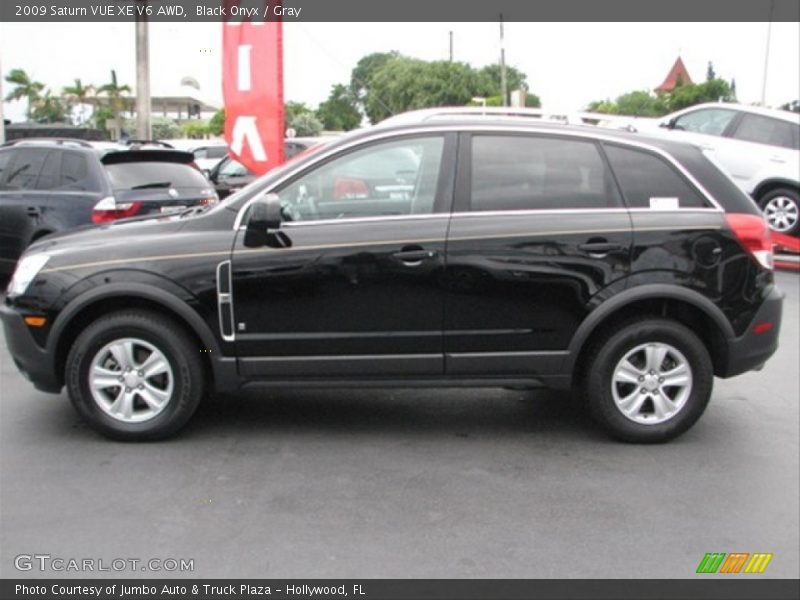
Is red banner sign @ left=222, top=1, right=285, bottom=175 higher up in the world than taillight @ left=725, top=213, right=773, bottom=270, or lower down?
higher up

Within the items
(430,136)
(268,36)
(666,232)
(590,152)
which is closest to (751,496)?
(666,232)

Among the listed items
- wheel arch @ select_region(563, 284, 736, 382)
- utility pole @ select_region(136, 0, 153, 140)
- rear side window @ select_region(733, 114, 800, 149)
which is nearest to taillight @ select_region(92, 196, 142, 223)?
wheel arch @ select_region(563, 284, 736, 382)

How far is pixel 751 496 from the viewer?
14.4 feet

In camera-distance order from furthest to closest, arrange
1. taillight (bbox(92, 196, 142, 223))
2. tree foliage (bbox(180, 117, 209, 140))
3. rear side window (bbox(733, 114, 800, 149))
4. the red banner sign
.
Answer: tree foliage (bbox(180, 117, 209, 140)), rear side window (bbox(733, 114, 800, 149)), taillight (bbox(92, 196, 142, 223)), the red banner sign

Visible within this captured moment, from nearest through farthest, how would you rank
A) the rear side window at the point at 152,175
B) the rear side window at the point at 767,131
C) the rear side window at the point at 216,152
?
the rear side window at the point at 152,175 → the rear side window at the point at 767,131 → the rear side window at the point at 216,152

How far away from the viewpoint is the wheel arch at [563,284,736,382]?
4.85m

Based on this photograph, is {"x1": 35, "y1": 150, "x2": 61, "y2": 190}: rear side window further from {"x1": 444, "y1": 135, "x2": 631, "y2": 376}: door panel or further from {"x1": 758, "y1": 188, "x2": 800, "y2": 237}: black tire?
{"x1": 758, "y1": 188, "x2": 800, "y2": 237}: black tire

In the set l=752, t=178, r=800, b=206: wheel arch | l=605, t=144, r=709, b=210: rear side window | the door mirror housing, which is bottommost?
l=752, t=178, r=800, b=206: wheel arch

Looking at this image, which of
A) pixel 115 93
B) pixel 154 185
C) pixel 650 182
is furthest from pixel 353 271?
pixel 115 93

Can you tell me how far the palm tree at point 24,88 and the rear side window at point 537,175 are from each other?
187 feet

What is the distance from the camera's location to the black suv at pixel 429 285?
15.8ft

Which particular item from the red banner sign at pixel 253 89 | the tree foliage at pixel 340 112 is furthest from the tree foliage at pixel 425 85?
the red banner sign at pixel 253 89

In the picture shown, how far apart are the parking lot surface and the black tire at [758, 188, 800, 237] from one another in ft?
23.0

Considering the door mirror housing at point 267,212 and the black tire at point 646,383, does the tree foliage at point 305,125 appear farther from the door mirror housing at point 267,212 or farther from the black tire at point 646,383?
the black tire at point 646,383
